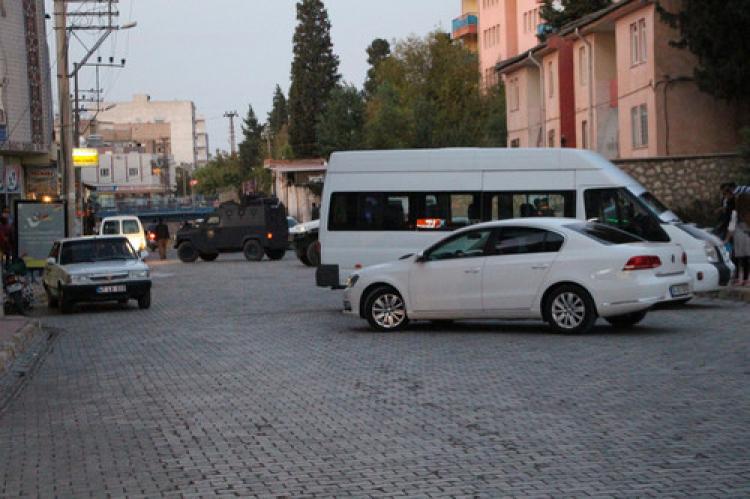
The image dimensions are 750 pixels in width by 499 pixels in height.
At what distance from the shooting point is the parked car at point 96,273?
83.0ft

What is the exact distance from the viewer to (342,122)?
3504 inches

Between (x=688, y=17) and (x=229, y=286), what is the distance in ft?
50.9

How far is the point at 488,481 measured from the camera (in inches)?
300

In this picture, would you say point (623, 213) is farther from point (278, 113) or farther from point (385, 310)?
point (278, 113)

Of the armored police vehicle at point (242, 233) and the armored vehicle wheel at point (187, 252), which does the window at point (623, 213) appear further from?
the armored vehicle wheel at point (187, 252)

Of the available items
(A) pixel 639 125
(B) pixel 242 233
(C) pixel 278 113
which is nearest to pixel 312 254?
(B) pixel 242 233

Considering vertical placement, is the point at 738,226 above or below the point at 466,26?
below

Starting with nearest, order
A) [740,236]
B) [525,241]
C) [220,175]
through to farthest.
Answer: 1. [525,241]
2. [740,236]
3. [220,175]

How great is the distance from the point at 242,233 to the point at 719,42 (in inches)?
814

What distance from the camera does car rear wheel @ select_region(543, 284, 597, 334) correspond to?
16.6 m

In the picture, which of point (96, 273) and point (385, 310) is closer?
point (385, 310)

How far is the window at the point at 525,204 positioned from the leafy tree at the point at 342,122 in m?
66.1

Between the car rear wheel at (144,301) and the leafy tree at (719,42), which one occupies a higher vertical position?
the leafy tree at (719,42)

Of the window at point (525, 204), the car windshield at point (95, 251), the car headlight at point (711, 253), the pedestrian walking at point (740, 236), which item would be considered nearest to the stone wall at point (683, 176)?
the pedestrian walking at point (740, 236)
